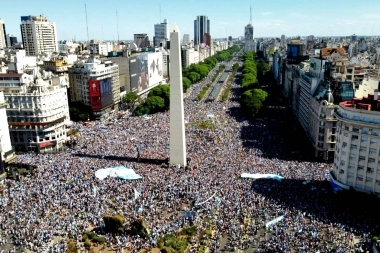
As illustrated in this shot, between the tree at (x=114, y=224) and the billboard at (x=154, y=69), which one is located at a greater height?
the billboard at (x=154, y=69)

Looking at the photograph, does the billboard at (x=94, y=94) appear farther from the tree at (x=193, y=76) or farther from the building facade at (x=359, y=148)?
the tree at (x=193, y=76)

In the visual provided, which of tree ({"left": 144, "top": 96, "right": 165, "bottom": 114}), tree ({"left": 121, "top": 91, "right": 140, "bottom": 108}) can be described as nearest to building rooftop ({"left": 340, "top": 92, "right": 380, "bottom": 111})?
tree ({"left": 144, "top": 96, "right": 165, "bottom": 114})

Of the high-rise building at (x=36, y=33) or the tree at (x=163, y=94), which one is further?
the high-rise building at (x=36, y=33)

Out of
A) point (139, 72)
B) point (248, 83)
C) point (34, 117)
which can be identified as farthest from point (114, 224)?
point (248, 83)

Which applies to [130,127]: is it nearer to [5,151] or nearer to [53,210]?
[5,151]

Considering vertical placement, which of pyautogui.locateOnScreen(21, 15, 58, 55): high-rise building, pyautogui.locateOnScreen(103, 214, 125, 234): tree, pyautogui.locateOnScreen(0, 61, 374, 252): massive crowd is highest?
pyautogui.locateOnScreen(21, 15, 58, 55): high-rise building

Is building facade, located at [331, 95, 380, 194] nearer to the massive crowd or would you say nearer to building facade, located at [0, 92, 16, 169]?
the massive crowd

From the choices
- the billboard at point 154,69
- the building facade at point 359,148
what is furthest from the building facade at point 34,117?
the billboard at point 154,69

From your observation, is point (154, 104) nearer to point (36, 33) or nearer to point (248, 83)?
point (248, 83)
